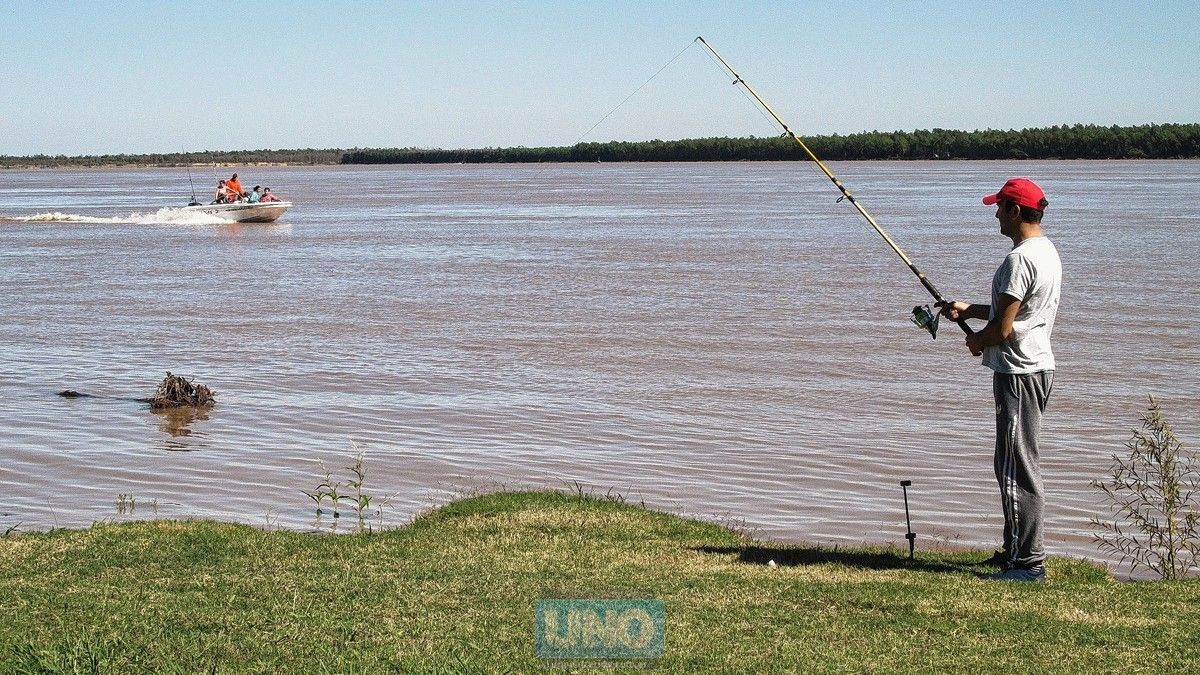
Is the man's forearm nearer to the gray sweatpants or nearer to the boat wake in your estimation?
the gray sweatpants

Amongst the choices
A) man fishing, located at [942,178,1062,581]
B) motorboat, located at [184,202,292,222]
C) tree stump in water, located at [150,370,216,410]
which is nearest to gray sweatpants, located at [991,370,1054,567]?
man fishing, located at [942,178,1062,581]

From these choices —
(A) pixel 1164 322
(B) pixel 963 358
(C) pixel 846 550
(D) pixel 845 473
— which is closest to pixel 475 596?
(C) pixel 846 550

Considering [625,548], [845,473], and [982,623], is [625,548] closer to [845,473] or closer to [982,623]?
[982,623]

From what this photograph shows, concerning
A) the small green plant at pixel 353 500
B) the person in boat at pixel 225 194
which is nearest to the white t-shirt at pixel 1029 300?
the small green plant at pixel 353 500

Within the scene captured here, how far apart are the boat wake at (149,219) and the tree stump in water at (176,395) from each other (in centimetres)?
3972

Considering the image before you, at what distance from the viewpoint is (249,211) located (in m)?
52.2

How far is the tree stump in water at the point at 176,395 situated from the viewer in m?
15.2

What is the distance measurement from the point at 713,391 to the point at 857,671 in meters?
11.0

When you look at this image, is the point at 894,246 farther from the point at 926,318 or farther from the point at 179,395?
the point at 179,395

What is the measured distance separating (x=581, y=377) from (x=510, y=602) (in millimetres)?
11102

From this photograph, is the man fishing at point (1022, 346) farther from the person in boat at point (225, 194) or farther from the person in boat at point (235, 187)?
the person in boat at point (225, 194)

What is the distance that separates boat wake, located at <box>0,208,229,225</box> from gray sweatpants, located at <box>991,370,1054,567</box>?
49.1 metres

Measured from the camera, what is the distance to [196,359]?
19.5 m

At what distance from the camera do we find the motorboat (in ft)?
169
